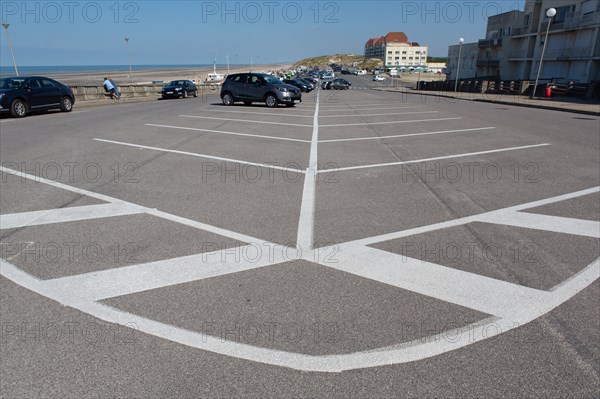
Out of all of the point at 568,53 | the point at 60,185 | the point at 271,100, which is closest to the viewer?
the point at 60,185

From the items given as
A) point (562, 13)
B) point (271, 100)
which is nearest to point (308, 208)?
point (271, 100)

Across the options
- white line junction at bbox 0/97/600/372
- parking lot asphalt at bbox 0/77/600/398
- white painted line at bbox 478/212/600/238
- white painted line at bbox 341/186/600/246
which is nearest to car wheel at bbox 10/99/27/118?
parking lot asphalt at bbox 0/77/600/398

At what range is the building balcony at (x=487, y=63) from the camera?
62.2m

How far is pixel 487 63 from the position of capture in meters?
63.6

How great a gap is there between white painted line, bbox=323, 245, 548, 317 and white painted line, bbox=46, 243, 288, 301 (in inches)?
31.8

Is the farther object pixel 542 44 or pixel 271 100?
pixel 542 44

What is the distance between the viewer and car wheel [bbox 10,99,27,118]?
53.0ft

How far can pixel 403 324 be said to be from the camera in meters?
3.11

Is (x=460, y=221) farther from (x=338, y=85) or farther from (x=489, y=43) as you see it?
(x=489, y=43)

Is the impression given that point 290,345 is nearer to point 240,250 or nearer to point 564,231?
point 240,250

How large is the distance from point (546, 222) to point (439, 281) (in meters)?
2.47

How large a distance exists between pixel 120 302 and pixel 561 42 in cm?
5782

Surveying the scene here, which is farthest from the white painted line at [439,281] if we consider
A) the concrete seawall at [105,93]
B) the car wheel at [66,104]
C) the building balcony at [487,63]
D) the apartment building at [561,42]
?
the building balcony at [487,63]

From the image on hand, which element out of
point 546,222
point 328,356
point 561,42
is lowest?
point 328,356
